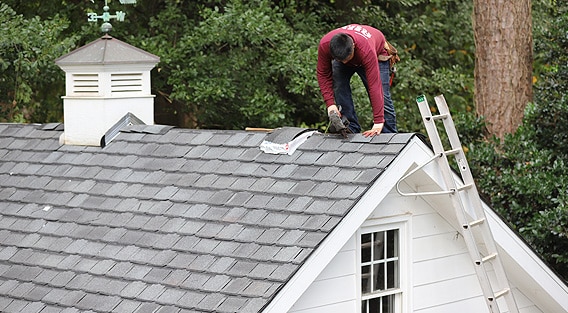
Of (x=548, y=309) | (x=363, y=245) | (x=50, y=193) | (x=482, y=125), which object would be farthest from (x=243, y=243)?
(x=482, y=125)

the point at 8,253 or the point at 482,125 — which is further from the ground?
the point at 482,125

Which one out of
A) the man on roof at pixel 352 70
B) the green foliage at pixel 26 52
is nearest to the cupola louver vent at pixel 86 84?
the man on roof at pixel 352 70

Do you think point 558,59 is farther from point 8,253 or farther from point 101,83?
point 8,253

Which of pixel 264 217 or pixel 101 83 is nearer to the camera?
pixel 264 217

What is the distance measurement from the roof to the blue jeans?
8.28ft

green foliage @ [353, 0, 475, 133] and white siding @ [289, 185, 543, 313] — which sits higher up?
green foliage @ [353, 0, 475, 133]

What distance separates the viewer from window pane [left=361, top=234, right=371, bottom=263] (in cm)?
810

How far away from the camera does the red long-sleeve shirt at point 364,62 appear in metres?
8.49

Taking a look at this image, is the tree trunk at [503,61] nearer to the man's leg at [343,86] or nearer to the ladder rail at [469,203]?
the man's leg at [343,86]

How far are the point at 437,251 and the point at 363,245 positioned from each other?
0.85 m

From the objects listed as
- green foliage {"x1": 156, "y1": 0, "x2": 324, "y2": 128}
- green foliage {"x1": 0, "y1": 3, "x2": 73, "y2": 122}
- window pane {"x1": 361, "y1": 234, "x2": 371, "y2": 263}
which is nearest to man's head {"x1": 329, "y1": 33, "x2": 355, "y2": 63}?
window pane {"x1": 361, "y1": 234, "x2": 371, "y2": 263}

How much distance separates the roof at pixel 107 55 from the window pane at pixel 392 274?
3.79 metres

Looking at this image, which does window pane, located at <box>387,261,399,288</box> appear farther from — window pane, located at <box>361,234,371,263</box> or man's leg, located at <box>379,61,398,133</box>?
man's leg, located at <box>379,61,398,133</box>

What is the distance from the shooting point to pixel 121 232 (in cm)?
832
